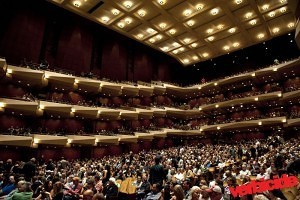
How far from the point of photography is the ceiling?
20.7 m

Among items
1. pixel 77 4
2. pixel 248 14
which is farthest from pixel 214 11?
pixel 77 4

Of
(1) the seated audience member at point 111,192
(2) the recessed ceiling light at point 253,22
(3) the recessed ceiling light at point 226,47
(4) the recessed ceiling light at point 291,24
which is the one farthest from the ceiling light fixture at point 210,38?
(1) the seated audience member at point 111,192

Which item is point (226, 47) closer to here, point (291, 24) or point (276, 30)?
point (276, 30)

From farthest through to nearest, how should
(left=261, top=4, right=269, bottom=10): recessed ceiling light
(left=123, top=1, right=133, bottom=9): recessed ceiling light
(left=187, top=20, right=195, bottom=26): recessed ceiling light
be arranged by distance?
(left=187, top=20, right=195, bottom=26): recessed ceiling light → (left=261, top=4, right=269, bottom=10): recessed ceiling light → (left=123, top=1, right=133, bottom=9): recessed ceiling light

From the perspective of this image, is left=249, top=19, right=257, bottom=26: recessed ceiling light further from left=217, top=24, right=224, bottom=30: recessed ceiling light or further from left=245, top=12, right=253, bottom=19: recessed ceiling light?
left=217, top=24, right=224, bottom=30: recessed ceiling light

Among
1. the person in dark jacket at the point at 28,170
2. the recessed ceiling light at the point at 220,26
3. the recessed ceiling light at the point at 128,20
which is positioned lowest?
the person in dark jacket at the point at 28,170

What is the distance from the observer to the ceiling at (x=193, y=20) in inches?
816

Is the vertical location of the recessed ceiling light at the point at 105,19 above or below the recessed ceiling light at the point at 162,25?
below

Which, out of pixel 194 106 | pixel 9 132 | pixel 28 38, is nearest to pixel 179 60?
pixel 194 106

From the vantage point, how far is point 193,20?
23.2 meters

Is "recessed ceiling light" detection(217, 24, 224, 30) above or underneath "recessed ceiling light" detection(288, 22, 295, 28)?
above

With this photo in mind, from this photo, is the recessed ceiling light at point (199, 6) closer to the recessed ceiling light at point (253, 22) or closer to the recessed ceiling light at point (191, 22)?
the recessed ceiling light at point (191, 22)

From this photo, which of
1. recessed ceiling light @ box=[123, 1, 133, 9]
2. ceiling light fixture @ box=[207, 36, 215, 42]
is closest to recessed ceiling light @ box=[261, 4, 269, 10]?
ceiling light fixture @ box=[207, 36, 215, 42]

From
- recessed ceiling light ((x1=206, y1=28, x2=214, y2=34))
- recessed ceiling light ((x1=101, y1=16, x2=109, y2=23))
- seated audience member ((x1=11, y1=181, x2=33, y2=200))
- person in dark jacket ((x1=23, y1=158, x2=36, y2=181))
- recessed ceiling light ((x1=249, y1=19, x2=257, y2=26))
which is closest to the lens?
seated audience member ((x1=11, y1=181, x2=33, y2=200))
